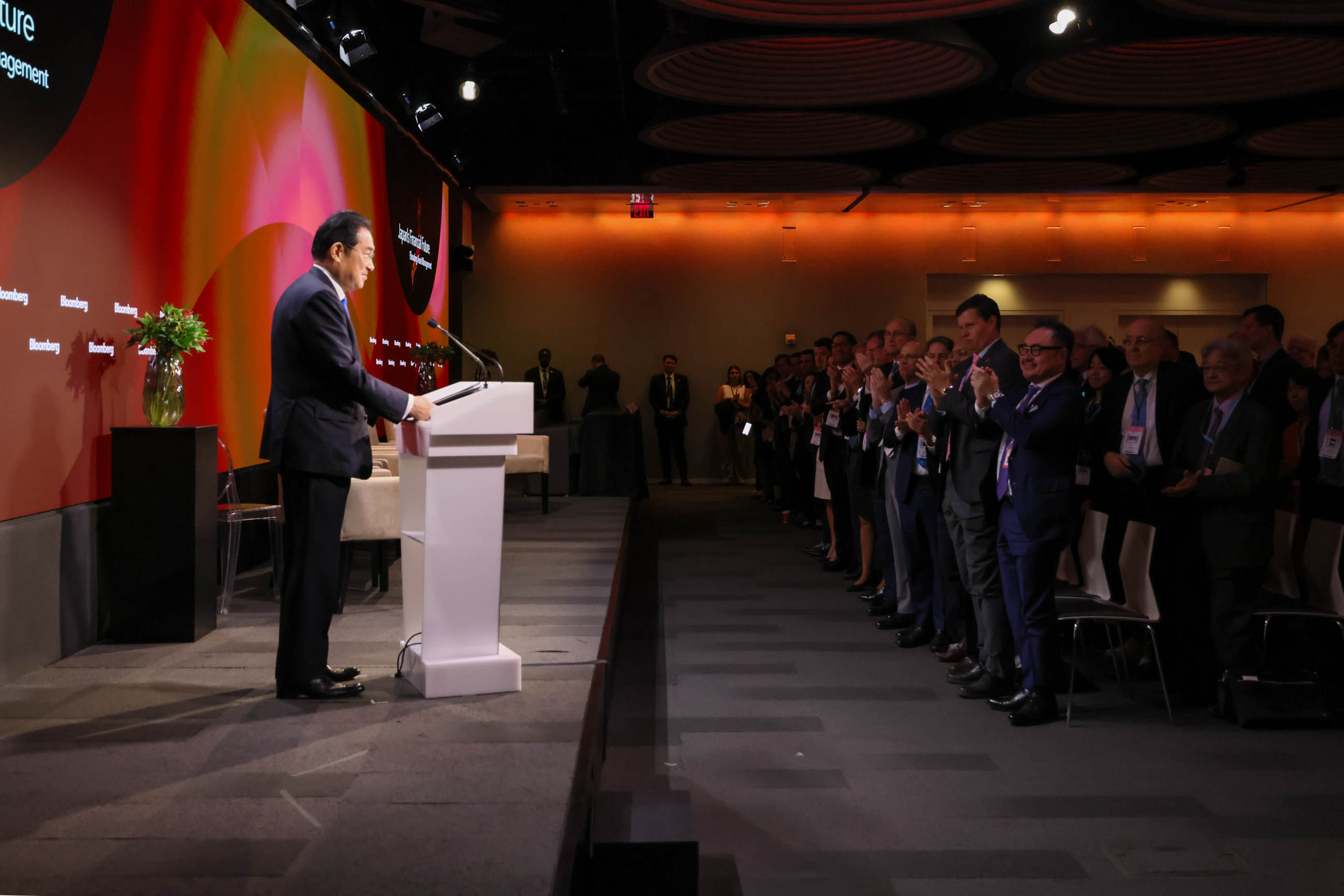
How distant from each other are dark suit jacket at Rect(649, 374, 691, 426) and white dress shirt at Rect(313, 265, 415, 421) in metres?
11.0

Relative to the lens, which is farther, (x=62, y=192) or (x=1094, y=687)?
(x=1094, y=687)

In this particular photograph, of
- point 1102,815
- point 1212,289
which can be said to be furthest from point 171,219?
point 1212,289

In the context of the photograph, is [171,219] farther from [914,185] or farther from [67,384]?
[914,185]

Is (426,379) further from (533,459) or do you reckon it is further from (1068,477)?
(1068,477)

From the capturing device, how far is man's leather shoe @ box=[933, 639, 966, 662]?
4941mm

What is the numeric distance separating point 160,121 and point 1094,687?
4.97 metres

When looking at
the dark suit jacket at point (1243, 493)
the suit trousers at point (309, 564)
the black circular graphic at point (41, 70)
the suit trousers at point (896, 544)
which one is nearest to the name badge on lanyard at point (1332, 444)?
the dark suit jacket at point (1243, 493)

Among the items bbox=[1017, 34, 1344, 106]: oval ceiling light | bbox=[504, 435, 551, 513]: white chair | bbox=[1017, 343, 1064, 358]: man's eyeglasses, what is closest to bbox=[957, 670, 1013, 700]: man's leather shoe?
bbox=[1017, 343, 1064, 358]: man's eyeglasses

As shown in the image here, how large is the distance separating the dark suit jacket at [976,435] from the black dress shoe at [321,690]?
244 cm

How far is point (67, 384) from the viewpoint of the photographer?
4.17 m

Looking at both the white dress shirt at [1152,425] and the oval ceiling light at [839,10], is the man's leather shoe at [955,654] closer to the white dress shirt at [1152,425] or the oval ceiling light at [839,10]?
the white dress shirt at [1152,425]

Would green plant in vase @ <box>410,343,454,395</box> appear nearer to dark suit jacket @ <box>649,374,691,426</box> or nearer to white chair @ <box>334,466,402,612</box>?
dark suit jacket @ <box>649,374,691,426</box>

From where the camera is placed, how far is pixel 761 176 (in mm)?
11422

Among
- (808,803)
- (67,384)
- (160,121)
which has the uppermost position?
(160,121)
